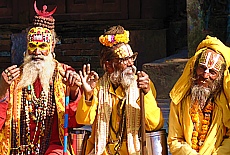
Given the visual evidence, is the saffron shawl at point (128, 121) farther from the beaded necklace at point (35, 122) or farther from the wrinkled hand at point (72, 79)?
the beaded necklace at point (35, 122)

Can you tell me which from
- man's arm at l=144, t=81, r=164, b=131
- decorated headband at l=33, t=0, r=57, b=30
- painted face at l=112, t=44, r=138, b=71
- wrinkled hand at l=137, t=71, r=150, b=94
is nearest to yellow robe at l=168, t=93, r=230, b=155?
man's arm at l=144, t=81, r=164, b=131

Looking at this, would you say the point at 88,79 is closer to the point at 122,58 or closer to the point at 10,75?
the point at 122,58

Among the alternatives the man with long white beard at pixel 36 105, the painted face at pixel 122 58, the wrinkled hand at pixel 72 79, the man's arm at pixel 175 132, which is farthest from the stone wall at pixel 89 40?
the man's arm at pixel 175 132

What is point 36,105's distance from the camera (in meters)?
5.01

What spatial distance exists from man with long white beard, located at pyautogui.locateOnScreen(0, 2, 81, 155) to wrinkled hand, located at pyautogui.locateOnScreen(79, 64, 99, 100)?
19cm

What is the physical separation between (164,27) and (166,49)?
0.36 metres

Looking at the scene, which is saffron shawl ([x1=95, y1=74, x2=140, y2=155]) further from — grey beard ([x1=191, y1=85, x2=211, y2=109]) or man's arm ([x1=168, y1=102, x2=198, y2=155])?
grey beard ([x1=191, y1=85, x2=211, y2=109])

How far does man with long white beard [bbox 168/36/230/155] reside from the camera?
4543mm

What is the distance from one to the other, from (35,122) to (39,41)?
649 mm

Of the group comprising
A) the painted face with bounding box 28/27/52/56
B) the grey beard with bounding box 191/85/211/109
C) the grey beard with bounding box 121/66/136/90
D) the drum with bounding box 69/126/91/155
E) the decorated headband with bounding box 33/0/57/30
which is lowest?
the drum with bounding box 69/126/91/155

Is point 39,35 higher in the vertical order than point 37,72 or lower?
higher

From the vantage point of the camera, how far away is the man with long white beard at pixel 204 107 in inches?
179

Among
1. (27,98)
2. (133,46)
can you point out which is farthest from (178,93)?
(133,46)

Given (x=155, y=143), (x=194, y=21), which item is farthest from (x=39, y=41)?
(x=194, y=21)
